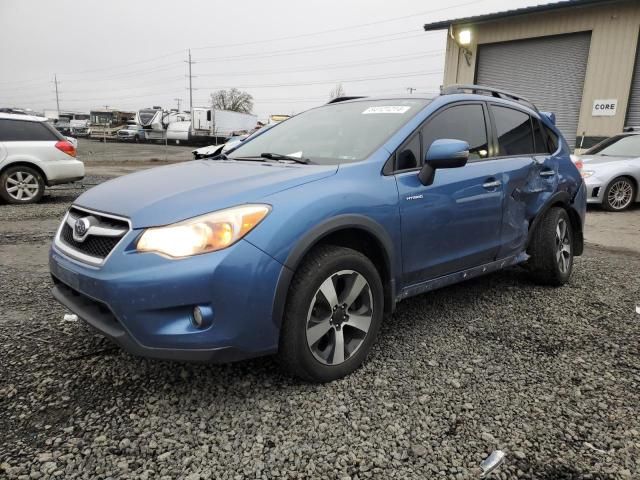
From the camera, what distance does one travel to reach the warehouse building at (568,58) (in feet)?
40.9

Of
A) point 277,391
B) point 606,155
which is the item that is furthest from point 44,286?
point 606,155

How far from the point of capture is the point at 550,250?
4.04m

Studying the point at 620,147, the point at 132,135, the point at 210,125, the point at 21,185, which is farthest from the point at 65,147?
the point at 132,135

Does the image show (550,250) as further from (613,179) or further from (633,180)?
(633,180)

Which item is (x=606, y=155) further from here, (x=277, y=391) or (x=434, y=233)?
(x=277, y=391)

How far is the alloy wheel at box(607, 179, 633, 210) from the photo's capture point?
874 centimetres

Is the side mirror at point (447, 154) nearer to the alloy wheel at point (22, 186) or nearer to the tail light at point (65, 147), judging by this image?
the tail light at point (65, 147)

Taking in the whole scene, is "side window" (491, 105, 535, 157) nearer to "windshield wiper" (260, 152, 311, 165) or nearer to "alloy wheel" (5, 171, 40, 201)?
"windshield wiper" (260, 152, 311, 165)

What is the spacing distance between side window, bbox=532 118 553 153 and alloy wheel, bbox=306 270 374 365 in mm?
2369


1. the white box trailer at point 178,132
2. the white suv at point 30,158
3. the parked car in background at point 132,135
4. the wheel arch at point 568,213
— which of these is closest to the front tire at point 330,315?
the wheel arch at point 568,213

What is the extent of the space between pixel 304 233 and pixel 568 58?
14.0 meters

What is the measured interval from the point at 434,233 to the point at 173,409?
1744 millimetres

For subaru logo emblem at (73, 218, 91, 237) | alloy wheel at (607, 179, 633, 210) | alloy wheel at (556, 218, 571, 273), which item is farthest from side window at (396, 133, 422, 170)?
alloy wheel at (607, 179, 633, 210)

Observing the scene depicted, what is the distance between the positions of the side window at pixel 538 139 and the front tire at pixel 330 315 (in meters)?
2.31
